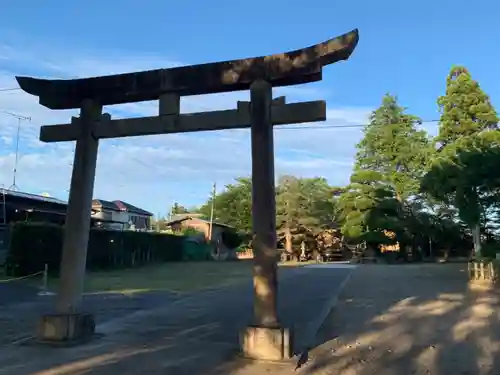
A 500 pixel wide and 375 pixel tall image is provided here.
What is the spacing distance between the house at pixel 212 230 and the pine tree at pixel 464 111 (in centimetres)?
2407

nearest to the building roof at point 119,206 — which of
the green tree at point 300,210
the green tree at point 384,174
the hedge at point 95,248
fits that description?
the hedge at point 95,248

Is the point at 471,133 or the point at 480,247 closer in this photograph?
the point at 480,247

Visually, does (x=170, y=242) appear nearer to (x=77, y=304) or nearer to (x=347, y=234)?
(x=347, y=234)

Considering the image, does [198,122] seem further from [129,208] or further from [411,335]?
[129,208]

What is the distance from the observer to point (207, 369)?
6320 mm

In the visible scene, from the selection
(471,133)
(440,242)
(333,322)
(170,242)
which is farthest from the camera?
(440,242)

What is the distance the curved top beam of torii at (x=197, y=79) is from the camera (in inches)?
280

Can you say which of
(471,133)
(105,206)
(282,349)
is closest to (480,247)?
(471,133)

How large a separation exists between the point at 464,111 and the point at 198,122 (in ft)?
93.3

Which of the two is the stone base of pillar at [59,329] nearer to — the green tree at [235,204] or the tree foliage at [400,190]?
the tree foliage at [400,190]

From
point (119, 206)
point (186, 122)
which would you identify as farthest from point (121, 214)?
point (186, 122)

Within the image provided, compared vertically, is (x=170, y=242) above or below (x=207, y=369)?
above

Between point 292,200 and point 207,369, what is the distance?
41.3 meters

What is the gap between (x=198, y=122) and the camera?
773cm
